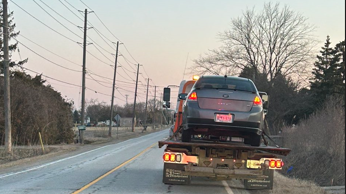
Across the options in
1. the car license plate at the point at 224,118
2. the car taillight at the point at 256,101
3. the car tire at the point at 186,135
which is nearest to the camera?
the car license plate at the point at 224,118

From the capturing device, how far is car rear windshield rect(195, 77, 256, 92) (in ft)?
28.5

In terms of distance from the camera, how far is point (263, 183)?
9211mm

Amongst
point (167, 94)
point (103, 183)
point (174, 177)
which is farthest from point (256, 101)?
point (167, 94)

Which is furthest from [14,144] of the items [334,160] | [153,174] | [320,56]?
[320,56]

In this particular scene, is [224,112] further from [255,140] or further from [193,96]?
[255,140]

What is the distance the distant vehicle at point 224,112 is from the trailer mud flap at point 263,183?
942 millimetres

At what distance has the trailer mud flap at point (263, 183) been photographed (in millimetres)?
9109

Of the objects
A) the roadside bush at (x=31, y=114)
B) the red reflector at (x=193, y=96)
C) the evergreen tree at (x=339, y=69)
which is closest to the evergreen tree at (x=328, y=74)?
the evergreen tree at (x=339, y=69)

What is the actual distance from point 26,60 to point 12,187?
3934 centimetres

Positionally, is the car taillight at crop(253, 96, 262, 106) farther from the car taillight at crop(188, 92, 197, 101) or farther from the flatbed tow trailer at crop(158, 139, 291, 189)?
the car taillight at crop(188, 92, 197, 101)

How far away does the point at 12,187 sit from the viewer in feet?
32.0

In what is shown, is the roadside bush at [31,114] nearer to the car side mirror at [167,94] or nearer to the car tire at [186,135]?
the car side mirror at [167,94]

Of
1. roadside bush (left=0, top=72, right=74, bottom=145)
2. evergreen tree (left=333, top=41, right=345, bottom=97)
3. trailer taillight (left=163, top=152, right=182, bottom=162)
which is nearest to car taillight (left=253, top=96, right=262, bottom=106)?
trailer taillight (left=163, top=152, right=182, bottom=162)

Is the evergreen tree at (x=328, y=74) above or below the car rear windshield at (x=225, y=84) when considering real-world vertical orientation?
above
